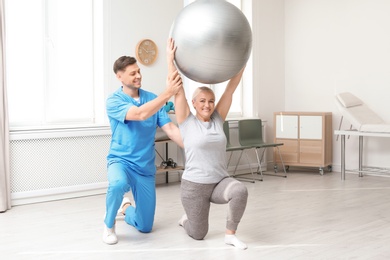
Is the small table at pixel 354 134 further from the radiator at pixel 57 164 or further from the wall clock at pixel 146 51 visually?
the radiator at pixel 57 164

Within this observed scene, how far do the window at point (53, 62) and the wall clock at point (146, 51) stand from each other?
0.45m

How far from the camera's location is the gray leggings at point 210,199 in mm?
3350

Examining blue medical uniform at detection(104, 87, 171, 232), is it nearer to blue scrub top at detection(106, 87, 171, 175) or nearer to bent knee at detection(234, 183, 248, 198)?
blue scrub top at detection(106, 87, 171, 175)

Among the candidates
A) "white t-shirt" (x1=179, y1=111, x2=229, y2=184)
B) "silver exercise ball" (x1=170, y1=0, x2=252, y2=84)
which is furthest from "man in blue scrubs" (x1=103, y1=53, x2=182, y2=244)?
"silver exercise ball" (x1=170, y1=0, x2=252, y2=84)

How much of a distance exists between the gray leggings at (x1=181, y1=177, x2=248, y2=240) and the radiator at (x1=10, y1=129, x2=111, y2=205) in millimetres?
2133

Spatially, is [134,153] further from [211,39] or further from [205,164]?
[211,39]

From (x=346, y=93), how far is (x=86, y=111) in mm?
3223

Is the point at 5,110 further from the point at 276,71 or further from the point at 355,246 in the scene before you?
the point at 276,71

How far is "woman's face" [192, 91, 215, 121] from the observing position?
11.3 ft

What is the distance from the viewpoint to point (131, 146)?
363 cm

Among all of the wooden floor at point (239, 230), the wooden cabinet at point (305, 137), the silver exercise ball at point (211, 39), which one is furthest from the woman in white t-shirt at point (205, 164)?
the wooden cabinet at point (305, 137)

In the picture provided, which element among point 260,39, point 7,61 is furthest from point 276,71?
point 7,61

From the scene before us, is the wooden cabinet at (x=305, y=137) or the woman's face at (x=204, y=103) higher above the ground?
the woman's face at (x=204, y=103)

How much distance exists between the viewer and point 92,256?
3.29 metres
